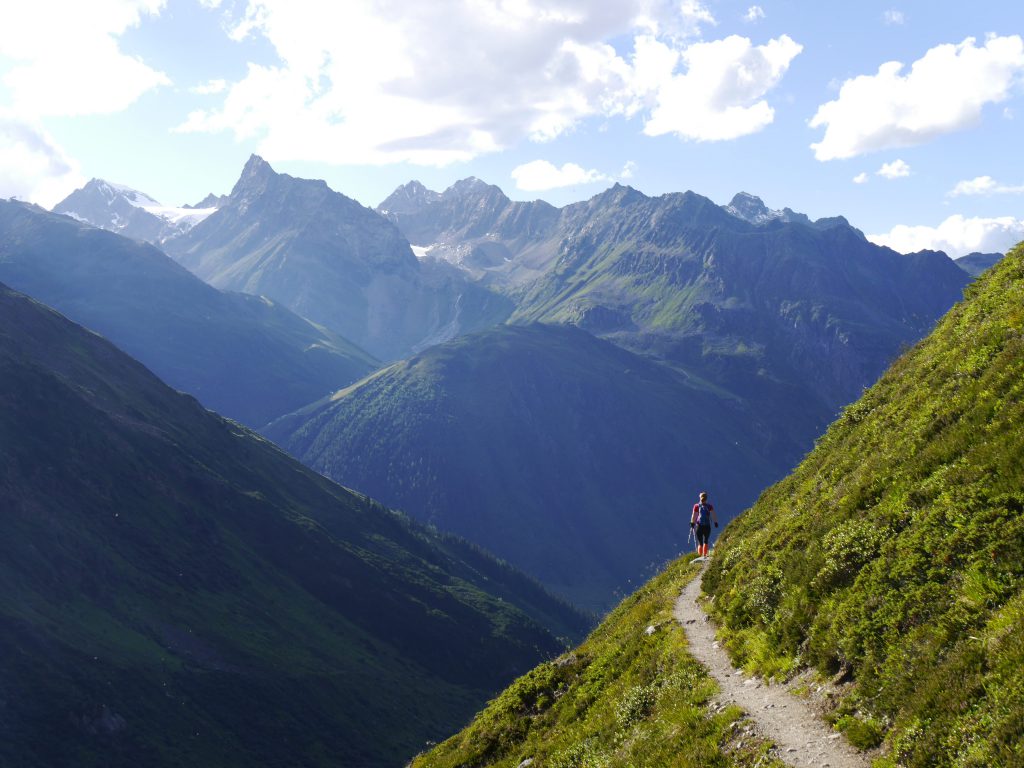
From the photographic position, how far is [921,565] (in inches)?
713

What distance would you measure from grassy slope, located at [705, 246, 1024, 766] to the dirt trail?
0.53 metres

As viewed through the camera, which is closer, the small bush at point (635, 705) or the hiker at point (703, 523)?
the small bush at point (635, 705)

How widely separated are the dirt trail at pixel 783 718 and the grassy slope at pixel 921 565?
0.53 metres

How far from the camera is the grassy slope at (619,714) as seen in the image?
1856 centimetres

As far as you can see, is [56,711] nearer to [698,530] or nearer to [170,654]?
[170,654]

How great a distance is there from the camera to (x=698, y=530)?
3881 cm

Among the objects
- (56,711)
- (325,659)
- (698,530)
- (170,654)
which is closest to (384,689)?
(325,659)

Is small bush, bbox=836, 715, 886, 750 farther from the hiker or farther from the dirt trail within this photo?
the hiker

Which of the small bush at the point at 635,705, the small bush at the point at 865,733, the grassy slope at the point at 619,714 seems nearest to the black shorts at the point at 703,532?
the grassy slope at the point at 619,714

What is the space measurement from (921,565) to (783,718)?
4772 mm

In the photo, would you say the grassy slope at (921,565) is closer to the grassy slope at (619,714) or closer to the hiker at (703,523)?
the grassy slope at (619,714)

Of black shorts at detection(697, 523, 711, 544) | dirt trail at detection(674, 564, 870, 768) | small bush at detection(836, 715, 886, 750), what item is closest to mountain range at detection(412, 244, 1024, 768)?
small bush at detection(836, 715, 886, 750)

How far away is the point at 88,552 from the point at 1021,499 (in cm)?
20851

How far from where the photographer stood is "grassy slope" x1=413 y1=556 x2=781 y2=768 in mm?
18562
